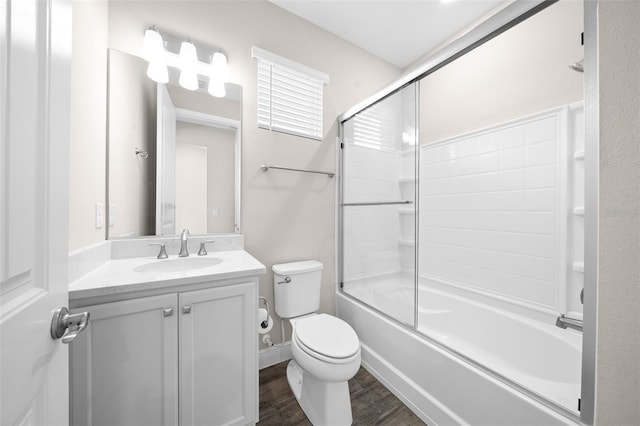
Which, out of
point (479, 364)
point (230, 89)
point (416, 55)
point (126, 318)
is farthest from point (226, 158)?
point (416, 55)

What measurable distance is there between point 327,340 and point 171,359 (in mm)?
750

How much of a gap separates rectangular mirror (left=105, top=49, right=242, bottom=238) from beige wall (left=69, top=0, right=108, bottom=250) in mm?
80

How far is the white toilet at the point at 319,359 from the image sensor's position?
1.22m

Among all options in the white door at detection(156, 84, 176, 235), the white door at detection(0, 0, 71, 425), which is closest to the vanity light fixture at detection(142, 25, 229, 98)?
the white door at detection(156, 84, 176, 235)

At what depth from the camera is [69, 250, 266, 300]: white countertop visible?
34.9 inches

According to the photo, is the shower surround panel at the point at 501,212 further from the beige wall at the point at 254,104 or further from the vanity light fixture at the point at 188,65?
the vanity light fixture at the point at 188,65

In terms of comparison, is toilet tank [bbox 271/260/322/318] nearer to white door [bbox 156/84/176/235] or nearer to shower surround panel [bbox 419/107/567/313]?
white door [bbox 156/84/176/235]

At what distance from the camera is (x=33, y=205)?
1.42 ft

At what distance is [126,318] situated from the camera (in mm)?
936

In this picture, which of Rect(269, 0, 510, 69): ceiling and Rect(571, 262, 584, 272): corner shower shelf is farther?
Rect(269, 0, 510, 69): ceiling

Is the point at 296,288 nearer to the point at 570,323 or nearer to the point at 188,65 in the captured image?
the point at 570,323

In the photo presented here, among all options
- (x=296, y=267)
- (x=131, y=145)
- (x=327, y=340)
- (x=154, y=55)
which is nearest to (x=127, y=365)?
(x=327, y=340)

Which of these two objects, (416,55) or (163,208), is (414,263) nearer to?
(163,208)

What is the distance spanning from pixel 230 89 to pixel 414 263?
1.69 meters
